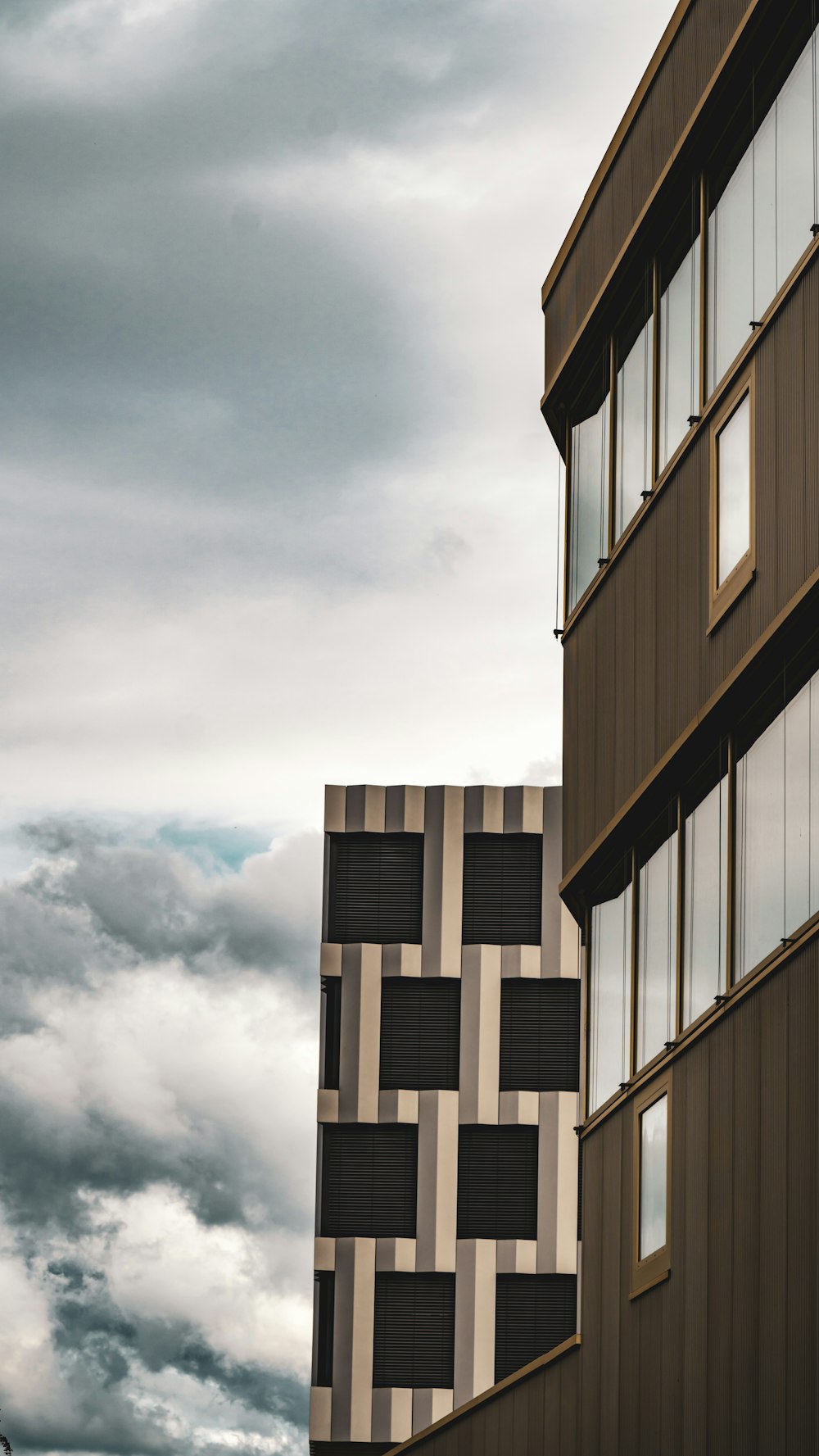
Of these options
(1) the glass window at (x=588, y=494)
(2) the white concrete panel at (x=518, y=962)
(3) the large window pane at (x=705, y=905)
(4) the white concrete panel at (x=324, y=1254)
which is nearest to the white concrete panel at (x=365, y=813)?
(2) the white concrete panel at (x=518, y=962)

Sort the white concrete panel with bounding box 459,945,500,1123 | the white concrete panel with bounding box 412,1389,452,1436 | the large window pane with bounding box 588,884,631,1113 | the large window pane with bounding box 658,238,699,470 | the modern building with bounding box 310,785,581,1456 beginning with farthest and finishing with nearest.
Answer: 1. the white concrete panel with bounding box 459,945,500,1123
2. the modern building with bounding box 310,785,581,1456
3. the white concrete panel with bounding box 412,1389,452,1436
4. the large window pane with bounding box 588,884,631,1113
5. the large window pane with bounding box 658,238,699,470

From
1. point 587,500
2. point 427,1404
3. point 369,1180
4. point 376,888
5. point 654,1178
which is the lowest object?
point 427,1404

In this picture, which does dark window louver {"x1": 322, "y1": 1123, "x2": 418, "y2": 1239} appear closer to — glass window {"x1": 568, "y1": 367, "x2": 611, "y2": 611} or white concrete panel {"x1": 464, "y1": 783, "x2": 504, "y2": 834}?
white concrete panel {"x1": 464, "y1": 783, "x2": 504, "y2": 834}

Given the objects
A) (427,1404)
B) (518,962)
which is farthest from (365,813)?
(427,1404)

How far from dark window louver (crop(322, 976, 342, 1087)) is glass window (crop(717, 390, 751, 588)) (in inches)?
1180

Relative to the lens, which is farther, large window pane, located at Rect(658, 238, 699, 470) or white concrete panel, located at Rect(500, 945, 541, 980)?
white concrete panel, located at Rect(500, 945, 541, 980)

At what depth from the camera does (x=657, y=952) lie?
1953cm

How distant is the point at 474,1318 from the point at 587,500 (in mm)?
26695

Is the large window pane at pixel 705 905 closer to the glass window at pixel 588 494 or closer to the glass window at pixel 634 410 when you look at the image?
the glass window at pixel 634 410

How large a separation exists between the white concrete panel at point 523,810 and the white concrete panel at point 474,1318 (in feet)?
30.2

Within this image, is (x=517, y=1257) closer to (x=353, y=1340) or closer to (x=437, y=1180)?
(x=437, y=1180)

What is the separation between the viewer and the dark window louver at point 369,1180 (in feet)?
149

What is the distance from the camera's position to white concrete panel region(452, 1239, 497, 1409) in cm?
4438

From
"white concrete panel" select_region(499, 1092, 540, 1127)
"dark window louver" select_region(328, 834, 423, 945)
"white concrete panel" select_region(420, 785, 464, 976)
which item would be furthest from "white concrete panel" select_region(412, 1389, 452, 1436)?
"dark window louver" select_region(328, 834, 423, 945)
